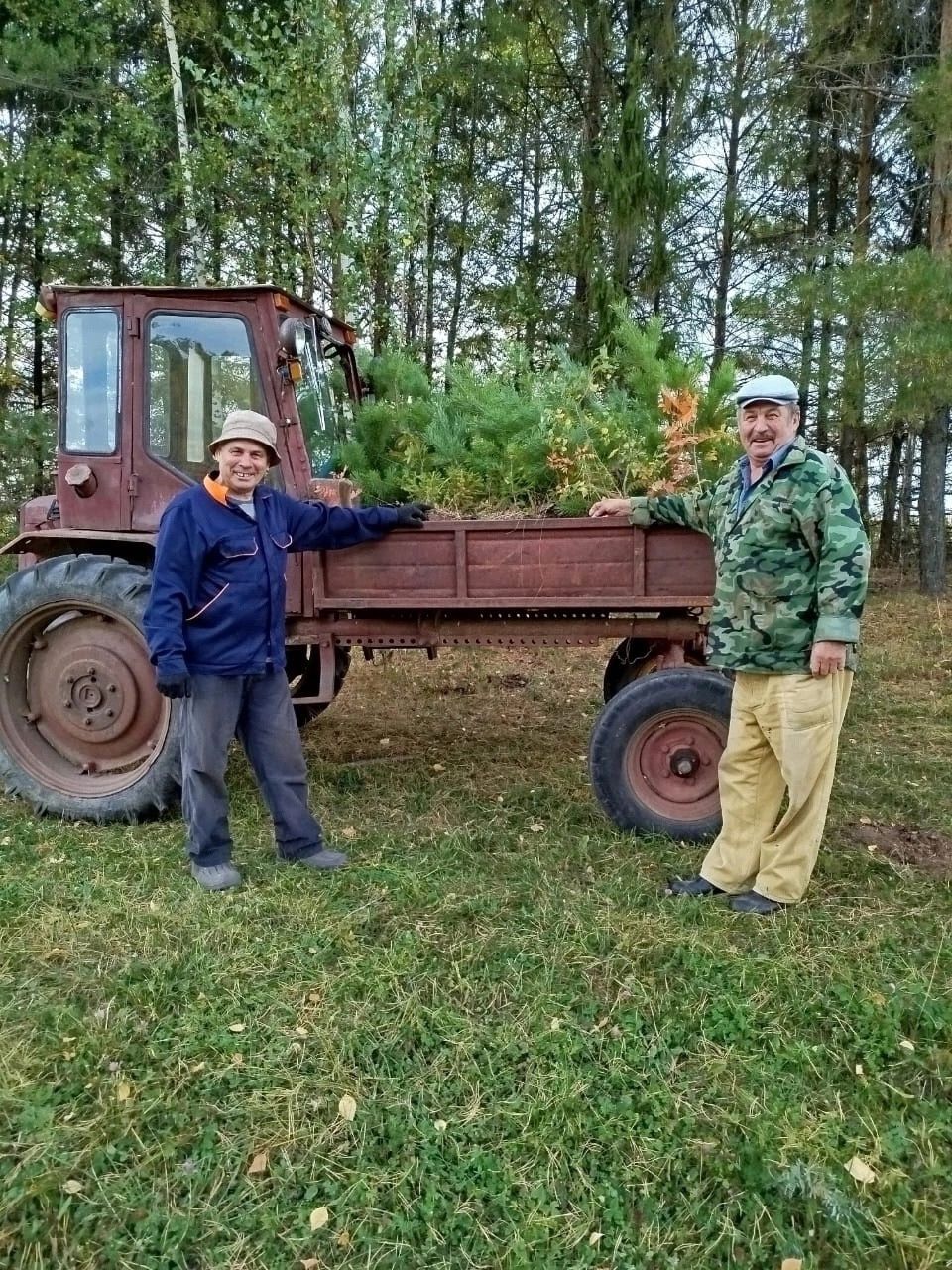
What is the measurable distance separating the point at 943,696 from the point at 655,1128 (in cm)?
503

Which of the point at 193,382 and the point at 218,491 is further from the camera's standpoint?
the point at 193,382

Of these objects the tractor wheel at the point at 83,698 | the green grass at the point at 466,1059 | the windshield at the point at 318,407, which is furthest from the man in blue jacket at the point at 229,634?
the windshield at the point at 318,407

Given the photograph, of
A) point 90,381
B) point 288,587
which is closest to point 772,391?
point 288,587

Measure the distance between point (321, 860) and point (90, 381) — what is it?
7.84ft

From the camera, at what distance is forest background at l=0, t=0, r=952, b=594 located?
8.94 m

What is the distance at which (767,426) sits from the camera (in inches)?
113

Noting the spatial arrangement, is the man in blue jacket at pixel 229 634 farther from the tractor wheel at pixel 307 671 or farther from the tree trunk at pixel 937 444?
the tree trunk at pixel 937 444

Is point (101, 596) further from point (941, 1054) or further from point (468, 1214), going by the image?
point (941, 1054)

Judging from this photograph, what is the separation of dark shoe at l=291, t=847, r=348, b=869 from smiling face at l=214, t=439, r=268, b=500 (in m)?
1.43

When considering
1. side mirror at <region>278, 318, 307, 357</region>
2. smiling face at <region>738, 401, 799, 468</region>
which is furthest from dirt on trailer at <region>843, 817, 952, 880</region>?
side mirror at <region>278, 318, 307, 357</region>

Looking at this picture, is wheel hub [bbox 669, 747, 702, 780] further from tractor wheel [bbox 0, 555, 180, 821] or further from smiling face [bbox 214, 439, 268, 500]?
tractor wheel [bbox 0, 555, 180, 821]

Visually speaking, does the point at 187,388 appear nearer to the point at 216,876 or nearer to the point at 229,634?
the point at 229,634

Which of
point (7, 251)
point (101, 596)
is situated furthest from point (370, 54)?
point (101, 596)

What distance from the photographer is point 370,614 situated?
13.0 ft
